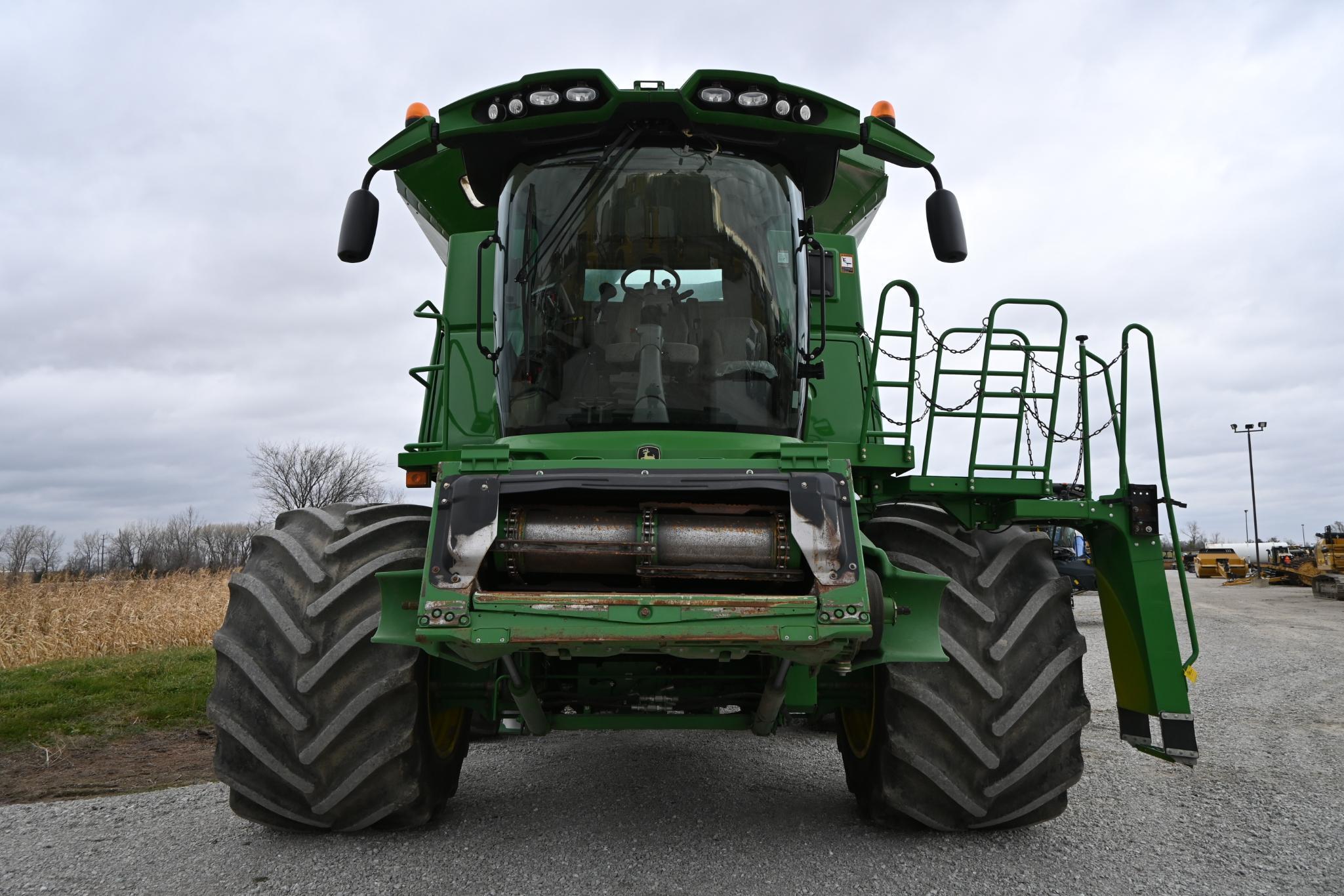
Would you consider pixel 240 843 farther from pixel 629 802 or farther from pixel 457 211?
pixel 457 211

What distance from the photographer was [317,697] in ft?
12.3

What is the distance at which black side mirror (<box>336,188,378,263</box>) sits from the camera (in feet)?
15.1

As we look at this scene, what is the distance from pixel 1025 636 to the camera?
4035 millimetres

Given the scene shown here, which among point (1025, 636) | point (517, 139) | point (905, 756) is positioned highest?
point (517, 139)

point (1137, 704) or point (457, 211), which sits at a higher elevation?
point (457, 211)

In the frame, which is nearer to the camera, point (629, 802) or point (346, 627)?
point (346, 627)

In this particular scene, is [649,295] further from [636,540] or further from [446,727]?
[446,727]

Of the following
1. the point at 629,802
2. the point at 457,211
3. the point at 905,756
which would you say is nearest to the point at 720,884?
the point at 905,756

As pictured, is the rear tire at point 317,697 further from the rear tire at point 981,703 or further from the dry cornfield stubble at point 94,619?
the dry cornfield stubble at point 94,619

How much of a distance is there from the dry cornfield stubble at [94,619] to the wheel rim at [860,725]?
10.8 metres

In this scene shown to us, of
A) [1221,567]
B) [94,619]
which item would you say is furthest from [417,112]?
[1221,567]

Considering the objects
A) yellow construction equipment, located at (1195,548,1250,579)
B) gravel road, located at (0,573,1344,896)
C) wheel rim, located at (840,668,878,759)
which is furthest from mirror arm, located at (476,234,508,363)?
yellow construction equipment, located at (1195,548,1250,579)

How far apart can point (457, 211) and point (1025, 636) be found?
14.2 feet

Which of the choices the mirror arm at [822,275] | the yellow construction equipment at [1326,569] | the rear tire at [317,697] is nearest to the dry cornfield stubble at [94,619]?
the rear tire at [317,697]
